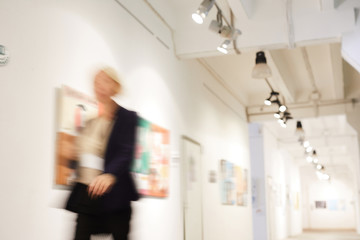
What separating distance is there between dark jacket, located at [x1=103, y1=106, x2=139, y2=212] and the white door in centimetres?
369

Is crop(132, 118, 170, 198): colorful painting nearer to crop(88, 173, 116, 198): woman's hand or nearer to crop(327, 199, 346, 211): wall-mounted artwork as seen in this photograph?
crop(88, 173, 116, 198): woman's hand

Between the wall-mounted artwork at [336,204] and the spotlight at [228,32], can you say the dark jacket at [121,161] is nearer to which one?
the spotlight at [228,32]

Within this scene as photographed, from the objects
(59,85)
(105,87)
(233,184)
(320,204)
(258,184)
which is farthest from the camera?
(320,204)

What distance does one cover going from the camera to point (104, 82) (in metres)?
3.47

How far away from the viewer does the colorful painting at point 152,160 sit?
16.7ft

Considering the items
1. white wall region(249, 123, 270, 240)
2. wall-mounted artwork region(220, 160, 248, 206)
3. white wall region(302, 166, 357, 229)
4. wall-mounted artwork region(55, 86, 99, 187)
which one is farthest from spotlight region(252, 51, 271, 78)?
white wall region(302, 166, 357, 229)

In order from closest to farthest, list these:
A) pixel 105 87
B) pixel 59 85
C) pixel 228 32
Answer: pixel 105 87 → pixel 59 85 → pixel 228 32

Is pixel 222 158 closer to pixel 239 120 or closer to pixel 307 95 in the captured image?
pixel 239 120

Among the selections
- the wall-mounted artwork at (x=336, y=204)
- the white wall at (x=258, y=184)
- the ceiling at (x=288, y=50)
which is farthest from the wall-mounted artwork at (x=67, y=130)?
the wall-mounted artwork at (x=336, y=204)

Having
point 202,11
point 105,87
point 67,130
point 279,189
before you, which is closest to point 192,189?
point 202,11

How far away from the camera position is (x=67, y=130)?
3719 millimetres

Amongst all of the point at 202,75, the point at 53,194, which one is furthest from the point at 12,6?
the point at 202,75

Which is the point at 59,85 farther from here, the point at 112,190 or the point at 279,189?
the point at 279,189

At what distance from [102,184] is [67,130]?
1.06 meters
